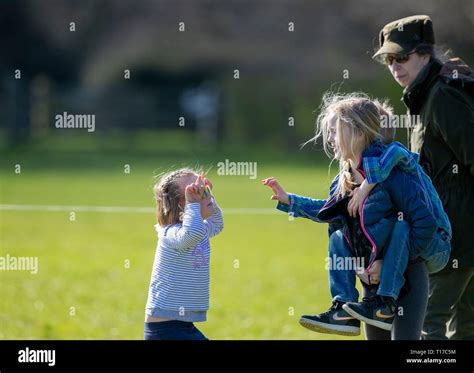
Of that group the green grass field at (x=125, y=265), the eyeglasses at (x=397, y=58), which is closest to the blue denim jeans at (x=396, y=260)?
the eyeglasses at (x=397, y=58)

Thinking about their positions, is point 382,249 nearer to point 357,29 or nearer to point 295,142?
point 295,142

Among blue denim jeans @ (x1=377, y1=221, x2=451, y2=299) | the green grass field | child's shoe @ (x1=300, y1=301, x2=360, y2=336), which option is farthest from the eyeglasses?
the green grass field

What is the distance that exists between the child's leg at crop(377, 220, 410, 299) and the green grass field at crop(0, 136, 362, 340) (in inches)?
79.9

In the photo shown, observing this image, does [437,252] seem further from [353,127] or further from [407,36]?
[407,36]

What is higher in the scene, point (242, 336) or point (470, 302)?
point (470, 302)

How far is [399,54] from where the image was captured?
5.01m

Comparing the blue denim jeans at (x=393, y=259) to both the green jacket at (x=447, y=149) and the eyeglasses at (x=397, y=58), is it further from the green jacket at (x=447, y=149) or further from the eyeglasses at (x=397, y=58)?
the eyeglasses at (x=397, y=58)

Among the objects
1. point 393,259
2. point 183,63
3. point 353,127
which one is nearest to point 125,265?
point 353,127

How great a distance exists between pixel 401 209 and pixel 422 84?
1002 millimetres

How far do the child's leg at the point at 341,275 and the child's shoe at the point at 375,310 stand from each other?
164 mm

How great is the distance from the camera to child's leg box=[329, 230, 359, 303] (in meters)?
4.41

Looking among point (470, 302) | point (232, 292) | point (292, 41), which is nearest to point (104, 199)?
point (232, 292)

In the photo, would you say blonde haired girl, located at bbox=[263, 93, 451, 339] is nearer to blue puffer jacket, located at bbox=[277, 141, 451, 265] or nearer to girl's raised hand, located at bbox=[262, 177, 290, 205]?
blue puffer jacket, located at bbox=[277, 141, 451, 265]
